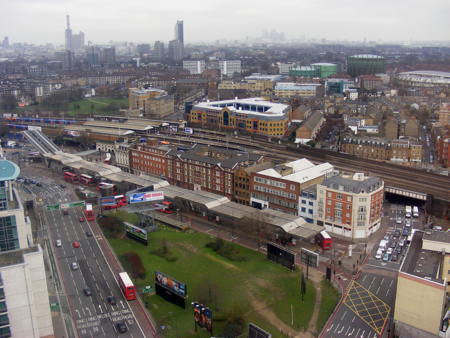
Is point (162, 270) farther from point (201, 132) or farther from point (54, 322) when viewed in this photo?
point (201, 132)

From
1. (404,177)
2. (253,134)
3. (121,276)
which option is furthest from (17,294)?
(253,134)

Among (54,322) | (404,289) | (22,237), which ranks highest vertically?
(22,237)

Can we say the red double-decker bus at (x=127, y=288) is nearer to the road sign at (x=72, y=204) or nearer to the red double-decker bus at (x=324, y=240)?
the red double-decker bus at (x=324, y=240)

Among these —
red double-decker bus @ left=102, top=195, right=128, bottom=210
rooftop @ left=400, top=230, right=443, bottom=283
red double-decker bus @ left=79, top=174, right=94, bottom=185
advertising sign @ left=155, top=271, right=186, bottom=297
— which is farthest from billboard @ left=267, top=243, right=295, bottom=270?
red double-decker bus @ left=79, top=174, right=94, bottom=185

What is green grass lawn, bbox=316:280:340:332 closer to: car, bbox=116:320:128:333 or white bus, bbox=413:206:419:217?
car, bbox=116:320:128:333

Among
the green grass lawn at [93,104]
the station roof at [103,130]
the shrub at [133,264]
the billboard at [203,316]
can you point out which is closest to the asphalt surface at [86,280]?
the shrub at [133,264]

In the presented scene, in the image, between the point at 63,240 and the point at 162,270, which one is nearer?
the point at 162,270
